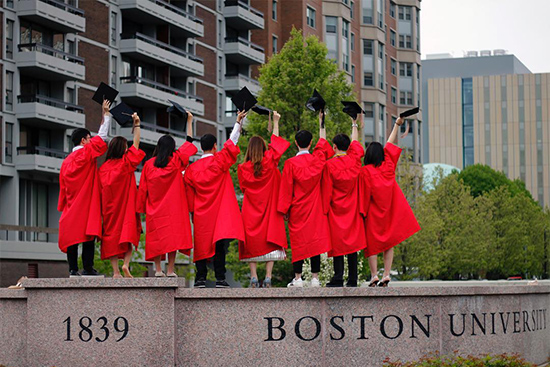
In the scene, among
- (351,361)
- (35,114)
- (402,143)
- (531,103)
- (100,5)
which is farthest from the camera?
(531,103)

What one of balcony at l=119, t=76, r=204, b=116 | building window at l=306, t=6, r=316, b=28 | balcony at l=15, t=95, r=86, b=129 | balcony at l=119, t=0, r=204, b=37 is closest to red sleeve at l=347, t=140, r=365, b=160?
balcony at l=15, t=95, r=86, b=129

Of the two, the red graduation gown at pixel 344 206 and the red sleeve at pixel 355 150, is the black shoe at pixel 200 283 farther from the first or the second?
the red sleeve at pixel 355 150

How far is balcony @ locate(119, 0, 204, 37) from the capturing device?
48000 mm

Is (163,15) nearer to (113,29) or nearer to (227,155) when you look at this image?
(113,29)

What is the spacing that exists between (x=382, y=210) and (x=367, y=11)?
61.5 metres

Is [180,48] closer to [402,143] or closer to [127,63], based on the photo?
[127,63]

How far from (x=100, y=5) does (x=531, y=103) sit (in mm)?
95831

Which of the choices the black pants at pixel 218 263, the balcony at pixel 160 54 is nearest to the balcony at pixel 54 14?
the balcony at pixel 160 54

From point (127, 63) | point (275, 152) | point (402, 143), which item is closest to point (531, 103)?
point (402, 143)

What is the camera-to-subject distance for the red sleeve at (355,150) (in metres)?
14.0

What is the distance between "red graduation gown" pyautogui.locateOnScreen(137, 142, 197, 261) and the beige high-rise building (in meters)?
117

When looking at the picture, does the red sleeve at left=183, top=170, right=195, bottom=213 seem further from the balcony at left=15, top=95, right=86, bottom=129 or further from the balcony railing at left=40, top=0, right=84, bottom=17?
the balcony railing at left=40, top=0, right=84, bottom=17

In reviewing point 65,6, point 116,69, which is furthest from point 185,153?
point 116,69

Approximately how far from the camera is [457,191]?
54875mm
